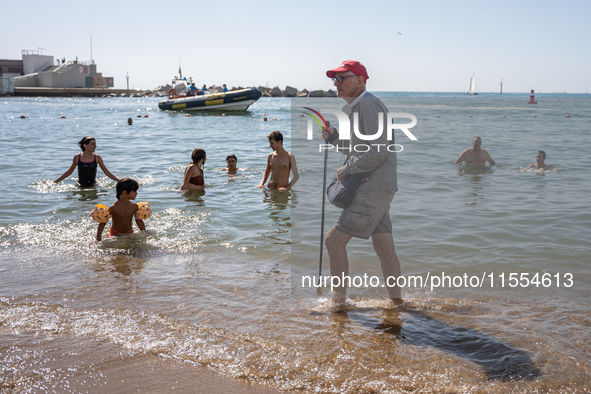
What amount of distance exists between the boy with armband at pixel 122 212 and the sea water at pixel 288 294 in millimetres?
222

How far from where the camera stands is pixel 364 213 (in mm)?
3449

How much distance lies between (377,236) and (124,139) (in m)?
18.5

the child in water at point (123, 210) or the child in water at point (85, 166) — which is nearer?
the child in water at point (123, 210)

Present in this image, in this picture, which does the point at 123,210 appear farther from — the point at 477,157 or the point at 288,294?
the point at 477,157

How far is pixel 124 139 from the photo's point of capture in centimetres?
2027

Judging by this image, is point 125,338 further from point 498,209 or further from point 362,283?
point 498,209

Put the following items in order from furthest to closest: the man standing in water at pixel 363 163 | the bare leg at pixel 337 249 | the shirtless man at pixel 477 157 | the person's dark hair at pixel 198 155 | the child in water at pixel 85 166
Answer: the shirtless man at pixel 477 157, the child in water at pixel 85 166, the person's dark hair at pixel 198 155, the bare leg at pixel 337 249, the man standing in water at pixel 363 163

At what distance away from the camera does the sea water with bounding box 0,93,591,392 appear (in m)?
3.02

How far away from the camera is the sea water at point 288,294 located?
302 centimetres

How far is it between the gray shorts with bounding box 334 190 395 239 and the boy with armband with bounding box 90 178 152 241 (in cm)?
344

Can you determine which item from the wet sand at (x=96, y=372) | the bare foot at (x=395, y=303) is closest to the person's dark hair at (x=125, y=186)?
the wet sand at (x=96, y=372)

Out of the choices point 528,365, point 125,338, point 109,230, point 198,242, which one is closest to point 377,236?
point 528,365

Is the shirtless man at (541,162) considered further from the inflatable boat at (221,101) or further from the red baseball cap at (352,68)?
the inflatable boat at (221,101)

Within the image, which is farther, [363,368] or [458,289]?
[458,289]
